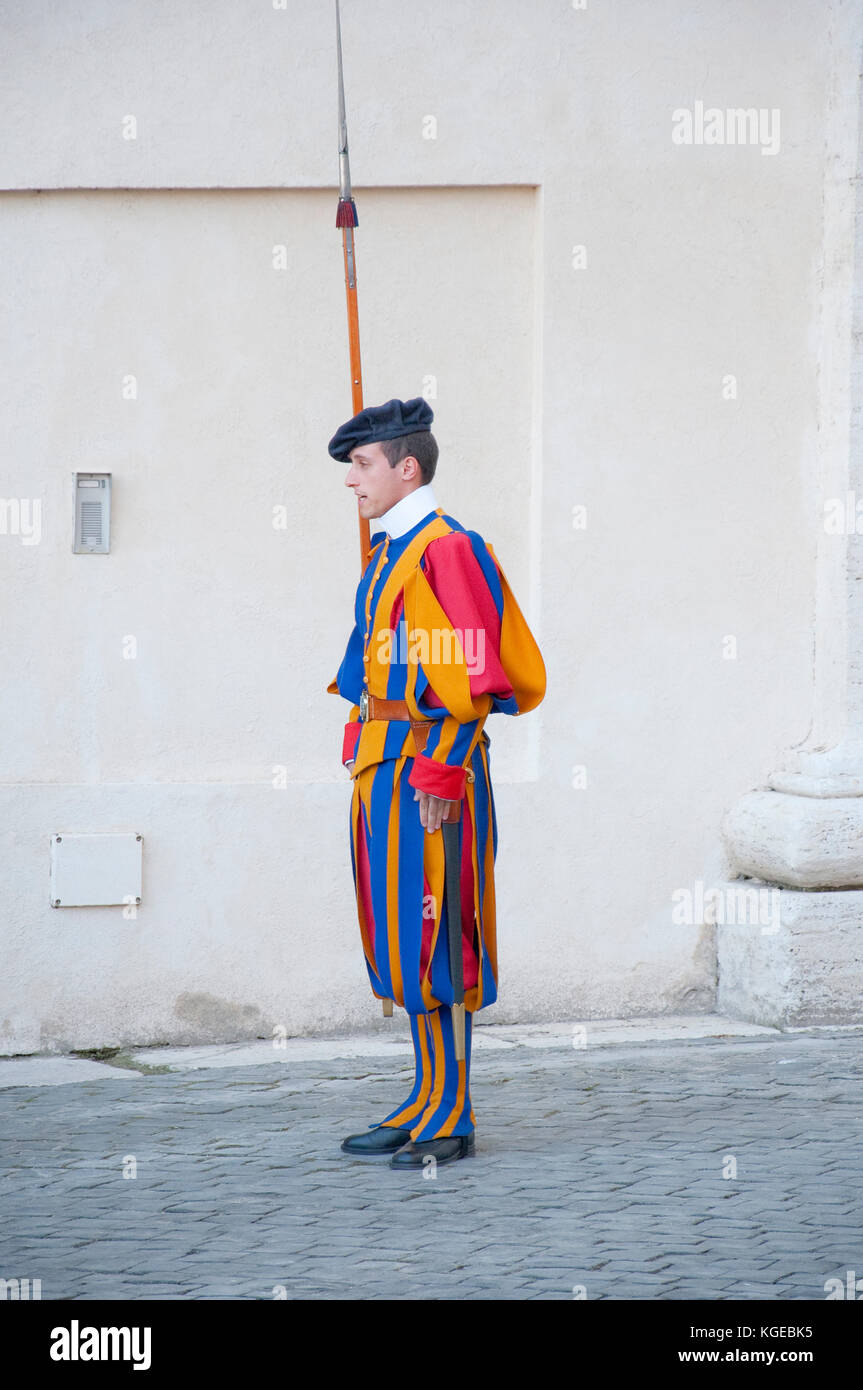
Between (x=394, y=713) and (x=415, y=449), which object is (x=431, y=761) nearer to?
(x=394, y=713)

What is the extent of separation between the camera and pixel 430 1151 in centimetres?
450

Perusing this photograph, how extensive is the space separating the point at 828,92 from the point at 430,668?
3088 millimetres

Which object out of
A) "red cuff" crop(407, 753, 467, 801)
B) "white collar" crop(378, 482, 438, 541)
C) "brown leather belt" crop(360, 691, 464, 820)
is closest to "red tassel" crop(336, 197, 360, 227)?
"white collar" crop(378, 482, 438, 541)

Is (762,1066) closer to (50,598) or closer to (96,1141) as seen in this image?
(96,1141)

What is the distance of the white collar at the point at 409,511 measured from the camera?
178 inches

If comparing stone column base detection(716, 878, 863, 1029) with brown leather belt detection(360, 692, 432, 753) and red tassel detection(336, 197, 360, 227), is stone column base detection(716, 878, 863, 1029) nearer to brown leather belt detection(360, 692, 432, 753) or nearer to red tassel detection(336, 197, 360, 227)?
brown leather belt detection(360, 692, 432, 753)

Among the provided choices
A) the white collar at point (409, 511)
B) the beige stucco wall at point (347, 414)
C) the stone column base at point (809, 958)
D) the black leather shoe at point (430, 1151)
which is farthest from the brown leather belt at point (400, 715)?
the stone column base at point (809, 958)

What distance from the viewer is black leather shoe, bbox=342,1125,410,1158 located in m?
4.58

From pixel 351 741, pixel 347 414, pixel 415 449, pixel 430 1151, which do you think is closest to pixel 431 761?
pixel 351 741

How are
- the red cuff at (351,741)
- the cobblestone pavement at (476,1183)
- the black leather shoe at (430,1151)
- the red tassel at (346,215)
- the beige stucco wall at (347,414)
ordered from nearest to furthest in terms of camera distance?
the cobblestone pavement at (476,1183) < the black leather shoe at (430,1151) < the red cuff at (351,741) < the red tassel at (346,215) < the beige stucco wall at (347,414)

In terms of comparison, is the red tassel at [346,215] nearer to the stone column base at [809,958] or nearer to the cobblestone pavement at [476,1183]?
the cobblestone pavement at [476,1183]

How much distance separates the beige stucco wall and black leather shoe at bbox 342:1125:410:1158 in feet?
4.79

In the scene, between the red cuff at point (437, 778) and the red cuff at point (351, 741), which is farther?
the red cuff at point (351, 741)

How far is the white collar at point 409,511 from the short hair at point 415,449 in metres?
0.07
